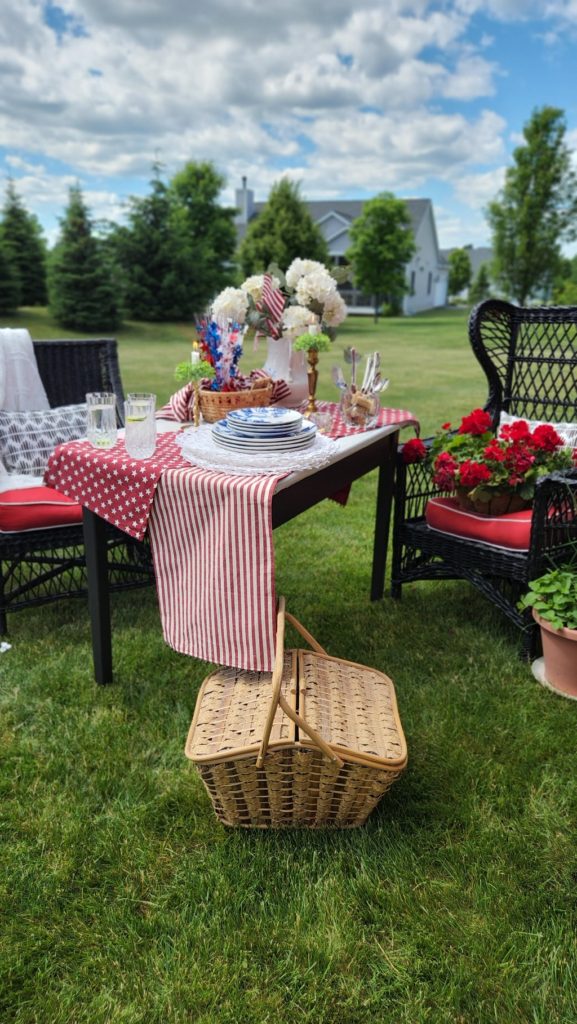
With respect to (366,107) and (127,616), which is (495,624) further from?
(366,107)

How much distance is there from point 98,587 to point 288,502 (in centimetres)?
76

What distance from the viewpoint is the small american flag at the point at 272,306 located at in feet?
8.80

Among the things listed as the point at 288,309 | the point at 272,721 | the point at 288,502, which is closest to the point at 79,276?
the point at 288,309

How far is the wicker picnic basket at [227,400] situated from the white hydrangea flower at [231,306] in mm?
285

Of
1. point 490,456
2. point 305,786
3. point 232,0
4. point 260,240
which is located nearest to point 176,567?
point 305,786

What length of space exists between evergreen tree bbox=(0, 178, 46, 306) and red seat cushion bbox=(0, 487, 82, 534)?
18990 millimetres

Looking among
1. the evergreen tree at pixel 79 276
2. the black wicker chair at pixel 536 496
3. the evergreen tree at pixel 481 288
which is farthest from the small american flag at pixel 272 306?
the evergreen tree at pixel 481 288

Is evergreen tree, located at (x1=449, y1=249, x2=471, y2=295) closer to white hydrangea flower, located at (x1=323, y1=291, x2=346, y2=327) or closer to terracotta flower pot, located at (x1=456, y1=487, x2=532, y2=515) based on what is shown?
white hydrangea flower, located at (x1=323, y1=291, x2=346, y2=327)

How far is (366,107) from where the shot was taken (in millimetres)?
20578

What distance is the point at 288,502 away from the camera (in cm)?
200

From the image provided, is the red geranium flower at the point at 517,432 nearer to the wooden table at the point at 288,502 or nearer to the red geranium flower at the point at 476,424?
the red geranium flower at the point at 476,424

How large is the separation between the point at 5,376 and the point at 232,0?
3.80 metres

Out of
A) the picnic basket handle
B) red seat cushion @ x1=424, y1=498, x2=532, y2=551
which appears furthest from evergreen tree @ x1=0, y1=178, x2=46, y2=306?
the picnic basket handle

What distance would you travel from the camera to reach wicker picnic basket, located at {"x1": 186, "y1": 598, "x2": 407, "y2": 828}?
1639 mm
